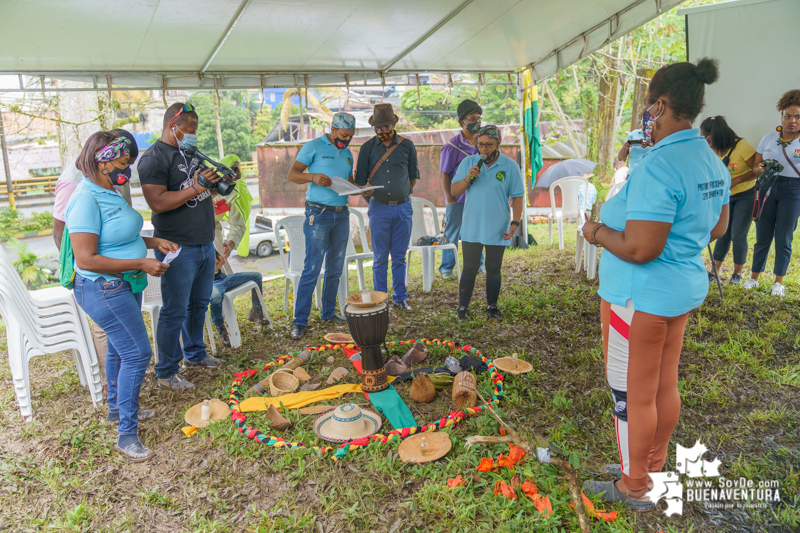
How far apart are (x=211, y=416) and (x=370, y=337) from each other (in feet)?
3.84

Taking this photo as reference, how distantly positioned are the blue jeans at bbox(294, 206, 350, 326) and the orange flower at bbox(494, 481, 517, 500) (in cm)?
277

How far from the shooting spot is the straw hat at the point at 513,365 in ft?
12.7

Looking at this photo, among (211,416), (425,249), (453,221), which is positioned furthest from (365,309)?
(453,221)

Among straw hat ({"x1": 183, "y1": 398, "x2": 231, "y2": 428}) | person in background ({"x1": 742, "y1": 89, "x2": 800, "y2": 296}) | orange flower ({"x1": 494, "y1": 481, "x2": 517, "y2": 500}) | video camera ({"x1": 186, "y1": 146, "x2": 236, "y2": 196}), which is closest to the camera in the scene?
orange flower ({"x1": 494, "y1": 481, "x2": 517, "y2": 500})

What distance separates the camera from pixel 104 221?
2830 millimetres

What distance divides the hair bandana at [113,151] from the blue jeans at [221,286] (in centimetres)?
174

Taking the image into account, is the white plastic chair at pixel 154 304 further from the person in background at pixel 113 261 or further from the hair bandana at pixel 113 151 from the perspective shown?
the hair bandana at pixel 113 151

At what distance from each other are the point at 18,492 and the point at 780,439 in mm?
4273

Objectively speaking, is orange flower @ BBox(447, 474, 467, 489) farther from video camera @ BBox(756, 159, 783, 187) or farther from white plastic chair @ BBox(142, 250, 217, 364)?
video camera @ BBox(756, 159, 783, 187)

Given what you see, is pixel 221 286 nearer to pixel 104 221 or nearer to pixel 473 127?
pixel 104 221

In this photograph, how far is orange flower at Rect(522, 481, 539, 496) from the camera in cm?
247

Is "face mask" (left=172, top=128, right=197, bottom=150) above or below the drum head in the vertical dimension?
above

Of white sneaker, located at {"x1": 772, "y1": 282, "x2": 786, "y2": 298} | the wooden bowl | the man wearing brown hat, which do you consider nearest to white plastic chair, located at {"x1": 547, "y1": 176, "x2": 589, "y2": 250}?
white sneaker, located at {"x1": 772, "y1": 282, "x2": 786, "y2": 298}

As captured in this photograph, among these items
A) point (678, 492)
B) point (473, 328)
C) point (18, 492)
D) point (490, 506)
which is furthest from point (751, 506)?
point (18, 492)
